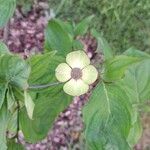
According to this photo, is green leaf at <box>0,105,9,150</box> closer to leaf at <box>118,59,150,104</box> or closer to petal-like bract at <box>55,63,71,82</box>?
petal-like bract at <box>55,63,71,82</box>

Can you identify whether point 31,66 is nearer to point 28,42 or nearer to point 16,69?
point 16,69

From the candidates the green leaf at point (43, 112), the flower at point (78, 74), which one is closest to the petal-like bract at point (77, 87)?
the flower at point (78, 74)

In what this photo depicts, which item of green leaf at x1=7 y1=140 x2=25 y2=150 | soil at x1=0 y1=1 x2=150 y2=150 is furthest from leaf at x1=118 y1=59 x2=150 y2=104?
soil at x1=0 y1=1 x2=150 y2=150

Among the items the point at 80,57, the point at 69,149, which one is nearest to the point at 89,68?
→ the point at 80,57

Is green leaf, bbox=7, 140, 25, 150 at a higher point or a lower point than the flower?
lower

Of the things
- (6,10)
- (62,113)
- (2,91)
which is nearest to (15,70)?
(2,91)

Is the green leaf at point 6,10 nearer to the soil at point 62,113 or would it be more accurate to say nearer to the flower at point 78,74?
the flower at point 78,74
